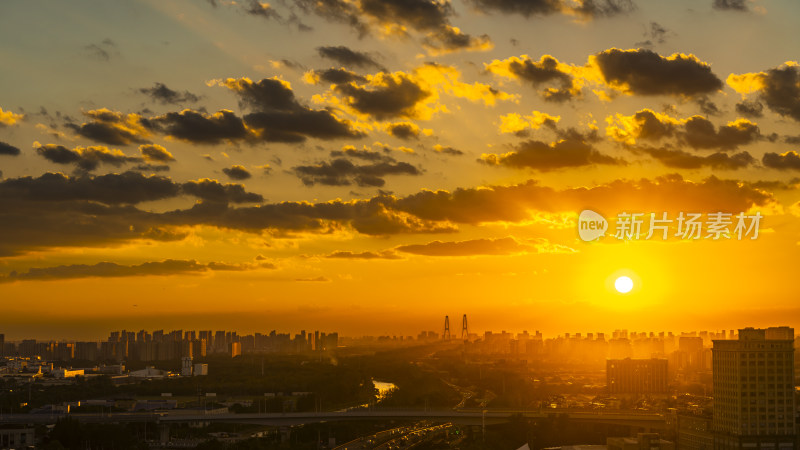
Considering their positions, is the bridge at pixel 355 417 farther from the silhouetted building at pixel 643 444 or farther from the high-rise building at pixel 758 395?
the high-rise building at pixel 758 395

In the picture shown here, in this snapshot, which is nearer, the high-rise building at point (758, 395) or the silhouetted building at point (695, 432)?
the high-rise building at point (758, 395)

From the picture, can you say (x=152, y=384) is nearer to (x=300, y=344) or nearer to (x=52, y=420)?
(x=52, y=420)

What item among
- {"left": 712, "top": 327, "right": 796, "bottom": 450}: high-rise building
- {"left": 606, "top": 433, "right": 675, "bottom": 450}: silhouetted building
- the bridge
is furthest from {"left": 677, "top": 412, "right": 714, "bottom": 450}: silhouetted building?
the bridge

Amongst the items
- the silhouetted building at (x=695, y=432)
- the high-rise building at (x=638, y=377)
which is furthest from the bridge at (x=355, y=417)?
the high-rise building at (x=638, y=377)

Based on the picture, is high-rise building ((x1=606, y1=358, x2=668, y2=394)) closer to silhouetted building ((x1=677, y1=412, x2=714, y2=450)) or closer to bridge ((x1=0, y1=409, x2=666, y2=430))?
bridge ((x1=0, y1=409, x2=666, y2=430))

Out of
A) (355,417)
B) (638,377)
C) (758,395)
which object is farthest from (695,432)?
(638,377)
